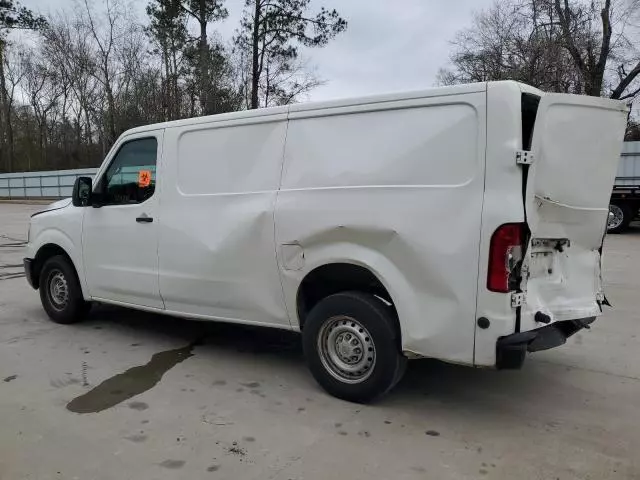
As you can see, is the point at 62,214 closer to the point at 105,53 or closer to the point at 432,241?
the point at 432,241

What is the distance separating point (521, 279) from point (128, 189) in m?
3.76

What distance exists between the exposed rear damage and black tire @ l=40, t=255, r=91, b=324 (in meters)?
4.55

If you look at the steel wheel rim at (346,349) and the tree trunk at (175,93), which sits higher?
the tree trunk at (175,93)

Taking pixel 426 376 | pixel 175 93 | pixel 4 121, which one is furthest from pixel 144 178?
pixel 4 121

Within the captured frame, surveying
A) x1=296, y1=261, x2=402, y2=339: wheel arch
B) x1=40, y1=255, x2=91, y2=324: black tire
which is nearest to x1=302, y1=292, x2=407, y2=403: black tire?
x1=296, y1=261, x2=402, y2=339: wheel arch

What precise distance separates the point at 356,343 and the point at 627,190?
14.9 meters

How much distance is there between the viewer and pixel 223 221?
460cm

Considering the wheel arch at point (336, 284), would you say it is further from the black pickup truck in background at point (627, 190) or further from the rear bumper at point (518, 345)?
the black pickup truck in background at point (627, 190)

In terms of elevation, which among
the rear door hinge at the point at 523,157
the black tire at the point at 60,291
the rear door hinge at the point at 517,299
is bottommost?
the black tire at the point at 60,291

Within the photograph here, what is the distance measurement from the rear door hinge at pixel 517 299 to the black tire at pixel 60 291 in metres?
4.57

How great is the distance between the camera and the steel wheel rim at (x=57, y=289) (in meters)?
6.19

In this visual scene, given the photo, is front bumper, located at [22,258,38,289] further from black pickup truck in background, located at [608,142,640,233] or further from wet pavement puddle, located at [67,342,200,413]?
black pickup truck in background, located at [608,142,640,233]

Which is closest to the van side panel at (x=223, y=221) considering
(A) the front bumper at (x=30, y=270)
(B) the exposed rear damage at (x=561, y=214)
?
(B) the exposed rear damage at (x=561, y=214)

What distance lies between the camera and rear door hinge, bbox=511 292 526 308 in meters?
3.42
